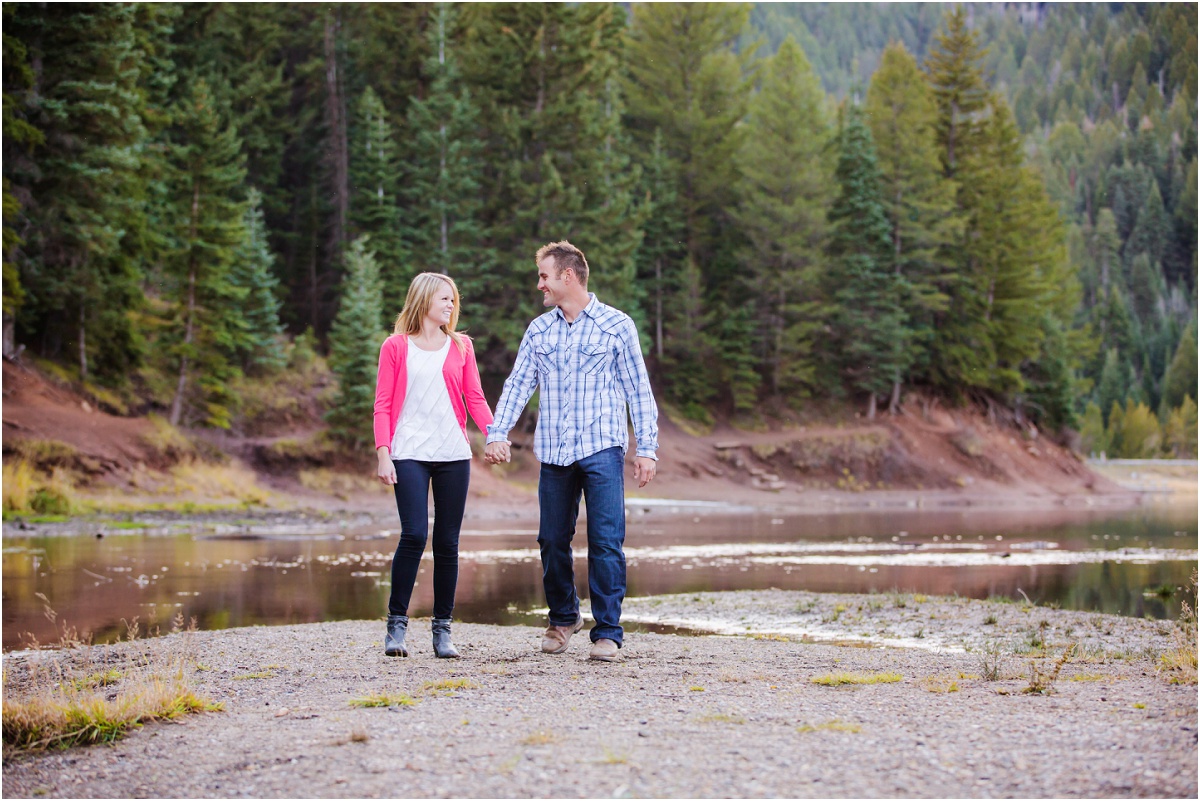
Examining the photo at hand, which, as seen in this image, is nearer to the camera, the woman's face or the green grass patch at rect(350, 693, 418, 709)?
the green grass patch at rect(350, 693, 418, 709)

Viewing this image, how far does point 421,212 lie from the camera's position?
4425cm

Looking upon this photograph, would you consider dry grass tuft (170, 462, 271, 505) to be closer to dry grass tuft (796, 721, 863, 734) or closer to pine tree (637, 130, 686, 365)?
pine tree (637, 130, 686, 365)

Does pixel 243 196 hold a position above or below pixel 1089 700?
above

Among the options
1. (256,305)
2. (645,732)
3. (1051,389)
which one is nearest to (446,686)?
(645,732)

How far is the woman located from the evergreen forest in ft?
83.2

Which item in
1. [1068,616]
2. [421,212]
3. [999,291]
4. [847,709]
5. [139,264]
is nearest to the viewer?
[847,709]

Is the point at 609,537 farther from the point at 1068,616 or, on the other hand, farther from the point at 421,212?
the point at 421,212

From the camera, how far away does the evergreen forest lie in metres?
34.6

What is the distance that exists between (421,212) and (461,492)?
37.8 m

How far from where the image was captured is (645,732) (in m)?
5.06

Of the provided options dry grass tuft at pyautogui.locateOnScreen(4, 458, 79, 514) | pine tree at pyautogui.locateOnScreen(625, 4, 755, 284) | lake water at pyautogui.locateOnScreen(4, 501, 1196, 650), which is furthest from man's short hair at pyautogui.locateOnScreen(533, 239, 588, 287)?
pine tree at pyautogui.locateOnScreen(625, 4, 755, 284)

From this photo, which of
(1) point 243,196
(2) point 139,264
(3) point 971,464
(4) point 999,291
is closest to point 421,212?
(1) point 243,196

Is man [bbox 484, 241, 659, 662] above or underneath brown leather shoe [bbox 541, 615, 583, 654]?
above

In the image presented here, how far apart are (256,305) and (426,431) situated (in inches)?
1324
